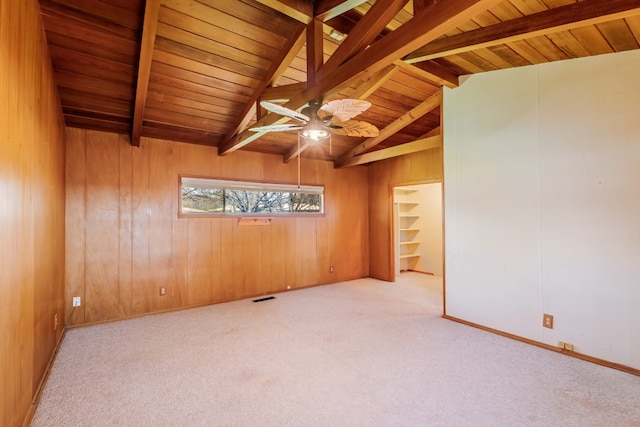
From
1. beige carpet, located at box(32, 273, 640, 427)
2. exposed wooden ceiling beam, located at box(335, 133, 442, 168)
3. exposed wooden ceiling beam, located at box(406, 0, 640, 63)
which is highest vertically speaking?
exposed wooden ceiling beam, located at box(406, 0, 640, 63)

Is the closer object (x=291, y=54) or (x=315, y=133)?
(x=315, y=133)

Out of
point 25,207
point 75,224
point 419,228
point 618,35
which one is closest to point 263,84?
point 25,207

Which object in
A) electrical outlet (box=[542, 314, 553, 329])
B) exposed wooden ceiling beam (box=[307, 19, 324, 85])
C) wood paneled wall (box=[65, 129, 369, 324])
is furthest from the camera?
wood paneled wall (box=[65, 129, 369, 324])

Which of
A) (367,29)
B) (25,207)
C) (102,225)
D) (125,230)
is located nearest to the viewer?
(25,207)

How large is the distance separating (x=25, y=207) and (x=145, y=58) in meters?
1.53

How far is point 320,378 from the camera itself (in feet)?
8.08

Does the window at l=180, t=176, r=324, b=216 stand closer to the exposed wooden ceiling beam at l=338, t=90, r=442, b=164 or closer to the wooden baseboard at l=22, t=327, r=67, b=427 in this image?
the exposed wooden ceiling beam at l=338, t=90, r=442, b=164

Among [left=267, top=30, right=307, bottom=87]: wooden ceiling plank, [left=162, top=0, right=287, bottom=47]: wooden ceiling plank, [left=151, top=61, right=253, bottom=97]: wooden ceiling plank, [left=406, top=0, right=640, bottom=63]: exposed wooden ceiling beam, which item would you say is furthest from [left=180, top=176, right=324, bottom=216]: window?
[left=406, top=0, right=640, bottom=63]: exposed wooden ceiling beam

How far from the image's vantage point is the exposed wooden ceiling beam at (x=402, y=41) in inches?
60.6

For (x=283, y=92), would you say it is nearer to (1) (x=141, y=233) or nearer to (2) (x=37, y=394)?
(1) (x=141, y=233)

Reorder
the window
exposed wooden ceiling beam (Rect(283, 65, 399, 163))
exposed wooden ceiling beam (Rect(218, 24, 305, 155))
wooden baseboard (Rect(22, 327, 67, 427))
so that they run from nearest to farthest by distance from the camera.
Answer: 1. wooden baseboard (Rect(22, 327, 67, 427))
2. exposed wooden ceiling beam (Rect(218, 24, 305, 155))
3. exposed wooden ceiling beam (Rect(283, 65, 399, 163))
4. the window

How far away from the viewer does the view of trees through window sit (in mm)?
4523

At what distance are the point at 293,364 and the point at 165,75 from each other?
10.8 ft

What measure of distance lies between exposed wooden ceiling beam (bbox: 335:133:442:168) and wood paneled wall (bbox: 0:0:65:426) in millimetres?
4215
